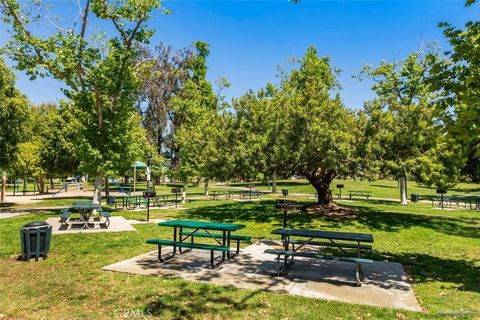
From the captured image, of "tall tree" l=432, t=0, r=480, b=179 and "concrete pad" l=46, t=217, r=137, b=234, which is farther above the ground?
"tall tree" l=432, t=0, r=480, b=179

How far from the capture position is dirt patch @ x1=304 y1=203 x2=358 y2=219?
18.0 metres

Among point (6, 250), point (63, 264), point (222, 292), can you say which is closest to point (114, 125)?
point (6, 250)

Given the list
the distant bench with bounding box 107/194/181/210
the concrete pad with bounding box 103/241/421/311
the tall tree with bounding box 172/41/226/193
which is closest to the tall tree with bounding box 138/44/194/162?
the tall tree with bounding box 172/41/226/193

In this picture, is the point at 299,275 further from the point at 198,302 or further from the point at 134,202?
the point at 134,202

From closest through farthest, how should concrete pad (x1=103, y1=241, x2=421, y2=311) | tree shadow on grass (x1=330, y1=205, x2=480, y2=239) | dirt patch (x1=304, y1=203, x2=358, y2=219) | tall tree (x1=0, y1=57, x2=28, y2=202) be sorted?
concrete pad (x1=103, y1=241, x2=421, y2=311) → tree shadow on grass (x1=330, y1=205, x2=480, y2=239) → dirt patch (x1=304, y1=203, x2=358, y2=219) → tall tree (x1=0, y1=57, x2=28, y2=202)

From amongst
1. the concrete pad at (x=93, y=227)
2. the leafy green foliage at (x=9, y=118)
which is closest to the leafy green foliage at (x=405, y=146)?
the concrete pad at (x=93, y=227)

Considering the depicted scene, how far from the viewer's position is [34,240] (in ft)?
29.2

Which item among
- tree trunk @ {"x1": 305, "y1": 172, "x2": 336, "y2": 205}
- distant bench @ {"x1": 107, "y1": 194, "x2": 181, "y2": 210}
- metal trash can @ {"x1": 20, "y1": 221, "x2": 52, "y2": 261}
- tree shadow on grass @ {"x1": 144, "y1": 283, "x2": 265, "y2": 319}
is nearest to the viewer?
tree shadow on grass @ {"x1": 144, "y1": 283, "x2": 265, "y2": 319}

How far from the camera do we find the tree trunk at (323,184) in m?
19.4

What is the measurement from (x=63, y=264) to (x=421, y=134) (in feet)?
48.2

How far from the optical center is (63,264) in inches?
339

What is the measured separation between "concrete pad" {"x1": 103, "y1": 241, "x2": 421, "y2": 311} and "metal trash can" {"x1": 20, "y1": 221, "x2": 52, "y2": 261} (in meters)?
2.07

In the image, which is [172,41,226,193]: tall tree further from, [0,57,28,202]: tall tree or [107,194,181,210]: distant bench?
[0,57,28,202]: tall tree

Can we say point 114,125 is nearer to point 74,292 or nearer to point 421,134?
point 74,292
